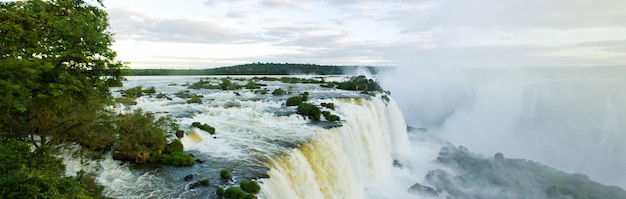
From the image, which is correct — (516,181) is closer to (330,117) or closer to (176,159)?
(330,117)

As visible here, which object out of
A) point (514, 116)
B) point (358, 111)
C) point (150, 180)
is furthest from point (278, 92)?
point (514, 116)

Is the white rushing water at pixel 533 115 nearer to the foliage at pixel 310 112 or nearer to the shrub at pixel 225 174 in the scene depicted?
the foliage at pixel 310 112

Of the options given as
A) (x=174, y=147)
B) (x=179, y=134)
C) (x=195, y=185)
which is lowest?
(x=195, y=185)

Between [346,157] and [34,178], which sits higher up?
[34,178]

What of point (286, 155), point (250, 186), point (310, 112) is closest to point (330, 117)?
point (310, 112)

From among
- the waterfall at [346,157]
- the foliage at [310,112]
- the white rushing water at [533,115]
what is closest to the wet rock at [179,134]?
the waterfall at [346,157]

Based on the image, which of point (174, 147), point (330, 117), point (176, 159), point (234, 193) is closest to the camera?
point (234, 193)
